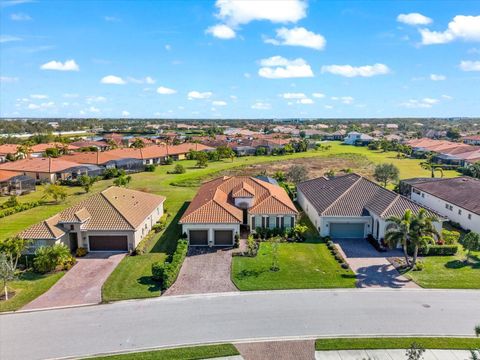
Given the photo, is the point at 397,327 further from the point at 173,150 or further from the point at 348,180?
the point at 173,150

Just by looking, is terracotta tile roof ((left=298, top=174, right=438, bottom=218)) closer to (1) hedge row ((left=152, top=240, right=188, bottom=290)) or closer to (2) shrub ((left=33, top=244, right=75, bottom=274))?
(1) hedge row ((left=152, top=240, right=188, bottom=290))

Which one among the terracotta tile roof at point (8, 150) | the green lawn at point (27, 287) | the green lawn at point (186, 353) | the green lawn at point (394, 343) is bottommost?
the green lawn at point (186, 353)

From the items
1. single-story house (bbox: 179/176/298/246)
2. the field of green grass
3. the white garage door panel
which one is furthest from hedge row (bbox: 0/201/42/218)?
the white garage door panel

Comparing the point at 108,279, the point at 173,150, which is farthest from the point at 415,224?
the point at 173,150

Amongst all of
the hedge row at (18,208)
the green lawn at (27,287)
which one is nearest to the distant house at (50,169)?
the hedge row at (18,208)

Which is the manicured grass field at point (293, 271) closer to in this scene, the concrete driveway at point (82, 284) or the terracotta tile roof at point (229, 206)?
the terracotta tile roof at point (229, 206)

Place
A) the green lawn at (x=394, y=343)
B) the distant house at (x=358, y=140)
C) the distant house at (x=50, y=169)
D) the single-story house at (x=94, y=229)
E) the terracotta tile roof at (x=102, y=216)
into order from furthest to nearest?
1. the distant house at (x=358, y=140)
2. the distant house at (x=50, y=169)
3. the terracotta tile roof at (x=102, y=216)
4. the single-story house at (x=94, y=229)
5. the green lawn at (x=394, y=343)
